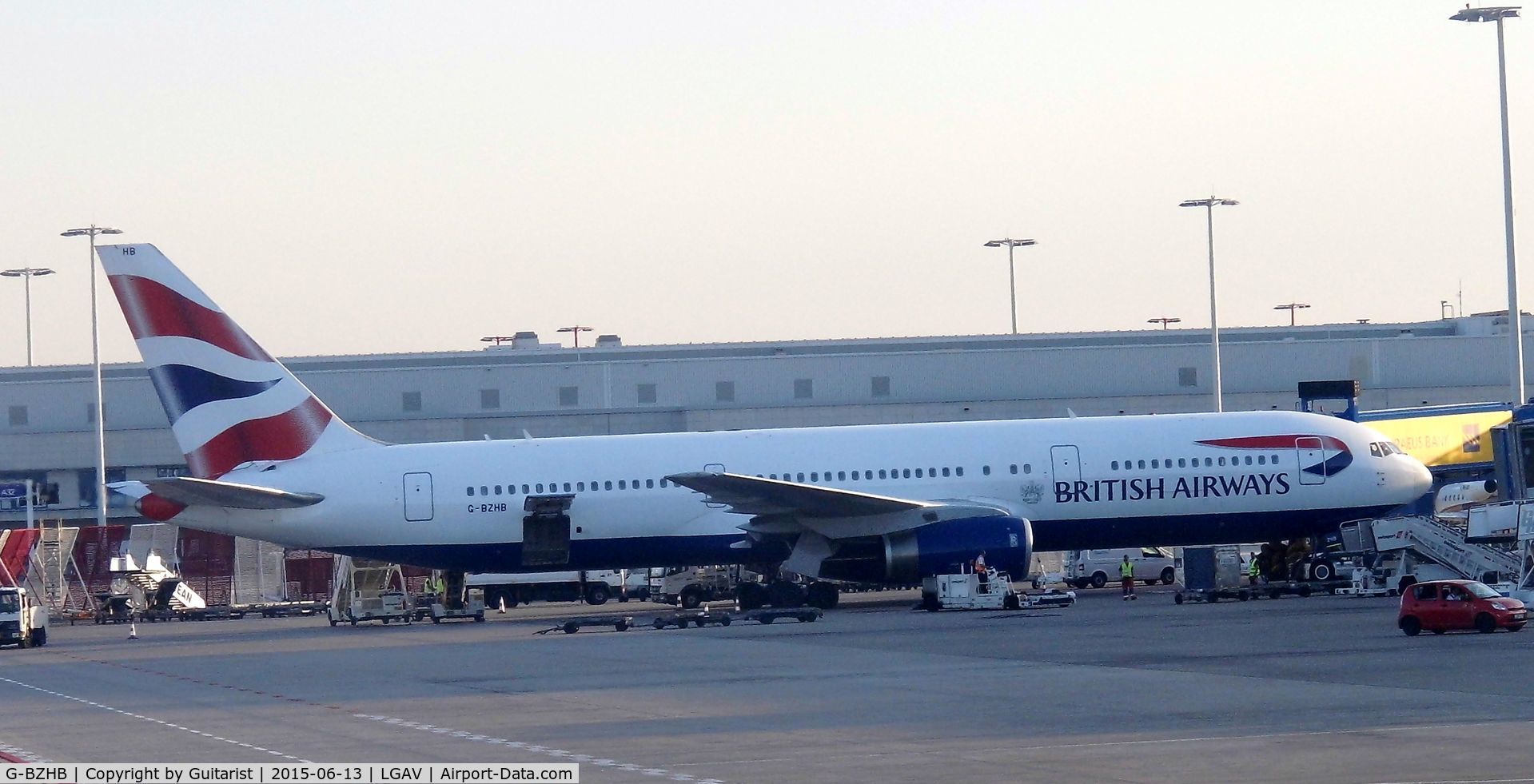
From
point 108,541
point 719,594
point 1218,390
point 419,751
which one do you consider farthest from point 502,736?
point 1218,390

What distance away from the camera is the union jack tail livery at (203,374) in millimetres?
42000

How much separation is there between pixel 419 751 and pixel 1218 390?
172ft

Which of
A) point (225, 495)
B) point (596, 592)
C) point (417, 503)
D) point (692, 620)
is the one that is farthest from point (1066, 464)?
point (596, 592)

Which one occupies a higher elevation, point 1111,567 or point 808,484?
point 808,484

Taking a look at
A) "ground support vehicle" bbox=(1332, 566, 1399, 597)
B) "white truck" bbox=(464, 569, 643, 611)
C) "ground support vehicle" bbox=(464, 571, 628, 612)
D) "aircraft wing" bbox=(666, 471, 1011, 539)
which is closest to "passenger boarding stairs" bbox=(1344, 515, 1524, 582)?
"ground support vehicle" bbox=(1332, 566, 1399, 597)

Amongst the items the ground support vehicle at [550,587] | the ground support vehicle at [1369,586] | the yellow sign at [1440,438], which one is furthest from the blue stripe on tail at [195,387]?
the yellow sign at [1440,438]

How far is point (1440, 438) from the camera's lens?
5503cm

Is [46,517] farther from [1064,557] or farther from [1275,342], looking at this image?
[1275,342]

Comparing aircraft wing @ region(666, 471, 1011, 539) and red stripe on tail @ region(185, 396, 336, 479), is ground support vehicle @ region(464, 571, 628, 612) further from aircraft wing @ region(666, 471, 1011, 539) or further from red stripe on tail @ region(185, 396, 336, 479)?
aircraft wing @ region(666, 471, 1011, 539)

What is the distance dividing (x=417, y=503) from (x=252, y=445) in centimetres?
425

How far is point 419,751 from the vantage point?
17.8 meters

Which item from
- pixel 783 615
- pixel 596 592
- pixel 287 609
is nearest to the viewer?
pixel 783 615

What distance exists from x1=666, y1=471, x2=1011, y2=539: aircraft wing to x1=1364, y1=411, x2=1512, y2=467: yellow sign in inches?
732

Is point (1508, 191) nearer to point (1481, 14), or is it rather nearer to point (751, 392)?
point (1481, 14)
